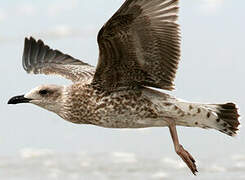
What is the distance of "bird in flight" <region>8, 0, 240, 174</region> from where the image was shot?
902 centimetres

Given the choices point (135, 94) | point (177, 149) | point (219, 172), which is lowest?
point (219, 172)

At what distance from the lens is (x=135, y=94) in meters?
9.61

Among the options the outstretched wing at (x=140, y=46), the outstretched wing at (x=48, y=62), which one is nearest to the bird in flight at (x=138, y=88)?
the outstretched wing at (x=140, y=46)

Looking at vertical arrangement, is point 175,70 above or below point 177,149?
above

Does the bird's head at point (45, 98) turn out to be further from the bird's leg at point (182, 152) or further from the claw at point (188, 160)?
the claw at point (188, 160)

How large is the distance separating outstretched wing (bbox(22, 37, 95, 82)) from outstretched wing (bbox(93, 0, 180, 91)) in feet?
4.95

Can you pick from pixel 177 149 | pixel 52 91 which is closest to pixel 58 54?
pixel 52 91

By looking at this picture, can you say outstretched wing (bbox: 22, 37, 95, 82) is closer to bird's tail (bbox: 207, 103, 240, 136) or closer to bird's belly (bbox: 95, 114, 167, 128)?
bird's belly (bbox: 95, 114, 167, 128)

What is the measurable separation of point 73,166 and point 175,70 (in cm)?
589

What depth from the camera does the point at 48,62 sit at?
12.1 m

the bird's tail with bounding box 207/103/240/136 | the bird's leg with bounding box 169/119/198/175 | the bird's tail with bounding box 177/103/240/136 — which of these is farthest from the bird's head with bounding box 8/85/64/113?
the bird's tail with bounding box 207/103/240/136

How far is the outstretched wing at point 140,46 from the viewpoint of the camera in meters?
8.89

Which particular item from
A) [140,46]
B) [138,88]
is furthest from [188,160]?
[140,46]

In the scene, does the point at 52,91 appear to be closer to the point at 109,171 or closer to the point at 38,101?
the point at 38,101
